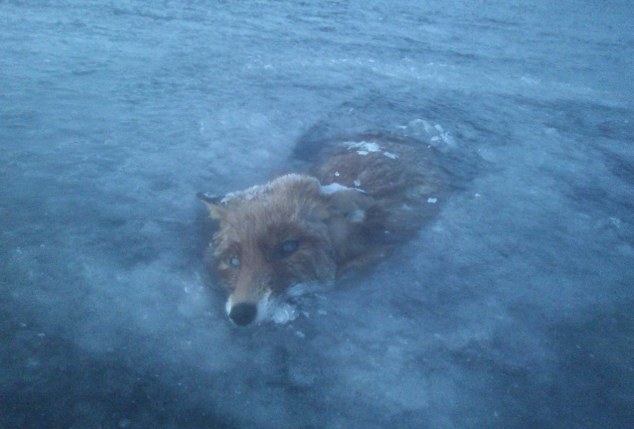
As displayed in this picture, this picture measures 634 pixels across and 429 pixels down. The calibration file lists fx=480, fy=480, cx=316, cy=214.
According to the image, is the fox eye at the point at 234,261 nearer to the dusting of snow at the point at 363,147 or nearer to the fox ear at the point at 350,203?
the fox ear at the point at 350,203

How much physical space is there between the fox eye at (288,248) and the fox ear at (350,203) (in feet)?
1.53

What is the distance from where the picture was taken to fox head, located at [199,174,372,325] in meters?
3.25

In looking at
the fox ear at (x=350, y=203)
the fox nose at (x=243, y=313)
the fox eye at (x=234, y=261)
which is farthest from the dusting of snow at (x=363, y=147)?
the fox nose at (x=243, y=313)

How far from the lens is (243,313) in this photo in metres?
3.03

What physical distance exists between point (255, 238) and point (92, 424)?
1531mm

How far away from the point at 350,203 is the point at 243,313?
131cm

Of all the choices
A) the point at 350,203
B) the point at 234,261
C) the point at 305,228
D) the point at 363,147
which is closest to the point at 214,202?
the point at 234,261

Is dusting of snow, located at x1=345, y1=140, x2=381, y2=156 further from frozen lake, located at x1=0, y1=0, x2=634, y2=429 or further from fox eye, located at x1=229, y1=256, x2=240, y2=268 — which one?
fox eye, located at x1=229, y1=256, x2=240, y2=268

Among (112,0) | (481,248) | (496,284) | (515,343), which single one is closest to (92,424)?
(515,343)

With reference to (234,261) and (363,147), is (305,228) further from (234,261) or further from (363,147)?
(363,147)

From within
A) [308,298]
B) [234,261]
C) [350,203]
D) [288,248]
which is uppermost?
[350,203]

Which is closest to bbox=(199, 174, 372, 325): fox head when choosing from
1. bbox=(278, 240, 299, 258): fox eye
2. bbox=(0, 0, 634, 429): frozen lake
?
bbox=(278, 240, 299, 258): fox eye

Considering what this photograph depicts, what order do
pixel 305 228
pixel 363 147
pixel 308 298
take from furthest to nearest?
pixel 363 147 < pixel 305 228 < pixel 308 298

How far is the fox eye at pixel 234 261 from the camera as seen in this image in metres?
3.51
